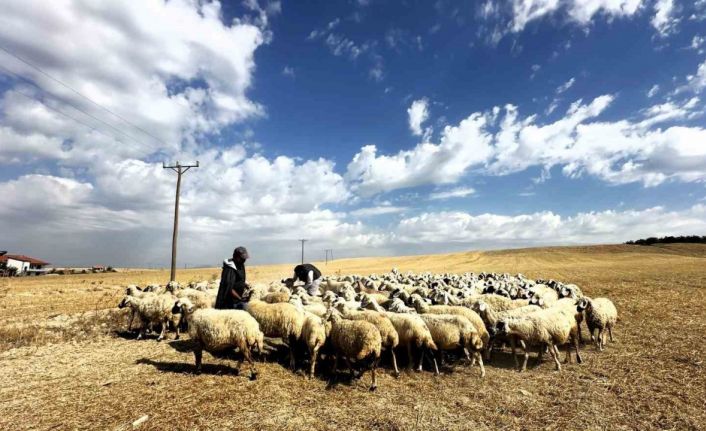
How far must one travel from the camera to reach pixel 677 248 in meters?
69.4

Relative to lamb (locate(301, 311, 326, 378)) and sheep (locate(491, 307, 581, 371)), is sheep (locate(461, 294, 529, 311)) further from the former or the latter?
lamb (locate(301, 311, 326, 378))

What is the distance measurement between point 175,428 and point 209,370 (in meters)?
2.70

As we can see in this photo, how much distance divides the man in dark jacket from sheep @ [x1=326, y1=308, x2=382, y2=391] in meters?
3.40

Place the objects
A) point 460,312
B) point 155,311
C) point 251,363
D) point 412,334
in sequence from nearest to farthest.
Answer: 1. point 251,363
2. point 412,334
3. point 460,312
4. point 155,311

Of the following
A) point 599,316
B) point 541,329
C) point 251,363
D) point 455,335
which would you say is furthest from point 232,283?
point 599,316

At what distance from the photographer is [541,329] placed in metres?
9.28

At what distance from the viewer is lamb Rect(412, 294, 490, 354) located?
31.2 ft

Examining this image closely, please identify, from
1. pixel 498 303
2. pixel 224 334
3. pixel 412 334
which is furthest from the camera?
pixel 498 303

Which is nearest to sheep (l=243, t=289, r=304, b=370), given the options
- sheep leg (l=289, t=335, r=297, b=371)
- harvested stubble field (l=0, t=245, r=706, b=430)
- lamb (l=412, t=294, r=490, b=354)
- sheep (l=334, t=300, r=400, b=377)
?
sheep leg (l=289, t=335, r=297, b=371)

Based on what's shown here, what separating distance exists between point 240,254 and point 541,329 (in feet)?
26.7

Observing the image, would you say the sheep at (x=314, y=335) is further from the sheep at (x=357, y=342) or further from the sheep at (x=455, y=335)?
the sheep at (x=455, y=335)

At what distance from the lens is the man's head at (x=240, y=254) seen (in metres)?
10.3

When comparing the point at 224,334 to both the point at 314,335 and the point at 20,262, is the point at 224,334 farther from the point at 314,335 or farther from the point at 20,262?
the point at 20,262

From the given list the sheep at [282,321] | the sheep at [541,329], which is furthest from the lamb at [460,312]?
the sheep at [282,321]
